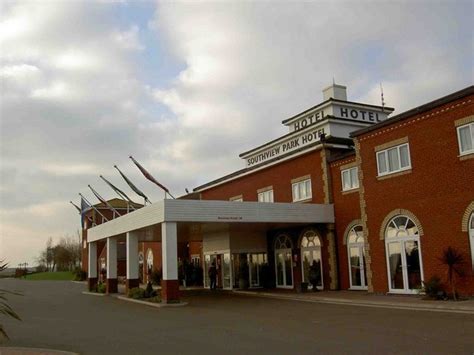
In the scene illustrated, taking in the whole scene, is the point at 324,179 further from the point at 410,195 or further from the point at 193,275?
the point at 193,275

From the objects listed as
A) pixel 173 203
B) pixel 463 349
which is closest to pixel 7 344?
pixel 463 349

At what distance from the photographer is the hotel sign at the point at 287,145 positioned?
107ft

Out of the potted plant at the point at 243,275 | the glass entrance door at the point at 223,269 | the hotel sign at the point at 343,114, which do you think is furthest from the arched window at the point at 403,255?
the glass entrance door at the point at 223,269

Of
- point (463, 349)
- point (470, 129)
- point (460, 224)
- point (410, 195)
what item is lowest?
point (463, 349)

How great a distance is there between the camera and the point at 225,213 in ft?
79.2

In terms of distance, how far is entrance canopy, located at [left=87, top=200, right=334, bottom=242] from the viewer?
22938mm

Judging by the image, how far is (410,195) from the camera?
21.5 metres

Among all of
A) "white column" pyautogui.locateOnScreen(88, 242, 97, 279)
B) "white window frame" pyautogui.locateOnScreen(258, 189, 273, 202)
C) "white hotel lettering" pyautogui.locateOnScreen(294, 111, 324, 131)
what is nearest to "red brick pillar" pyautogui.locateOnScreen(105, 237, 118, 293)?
"white column" pyautogui.locateOnScreen(88, 242, 97, 279)

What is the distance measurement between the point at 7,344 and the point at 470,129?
52.8 ft

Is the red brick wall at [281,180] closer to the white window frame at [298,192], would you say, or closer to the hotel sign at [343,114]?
the white window frame at [298,192]

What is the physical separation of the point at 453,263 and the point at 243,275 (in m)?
15.2

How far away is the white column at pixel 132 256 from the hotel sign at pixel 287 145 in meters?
11.3

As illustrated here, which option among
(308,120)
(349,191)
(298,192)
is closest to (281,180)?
(298,192)

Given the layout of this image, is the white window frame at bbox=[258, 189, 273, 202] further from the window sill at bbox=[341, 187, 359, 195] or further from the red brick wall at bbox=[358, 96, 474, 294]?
the red brick wall at bbox=[358, 96, 474, 294]
